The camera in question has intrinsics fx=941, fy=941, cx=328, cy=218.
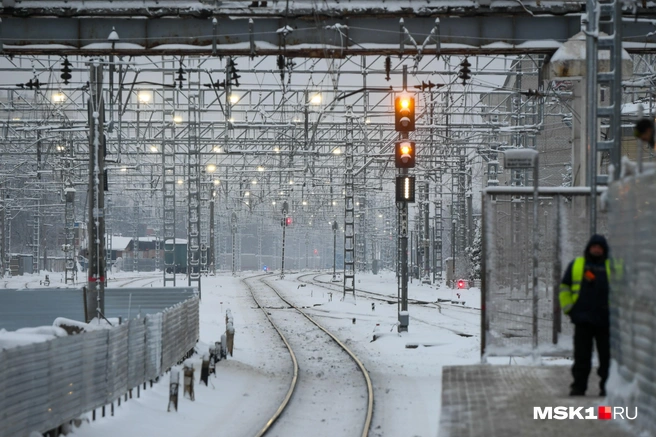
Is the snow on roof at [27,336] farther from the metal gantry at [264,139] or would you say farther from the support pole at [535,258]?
the metal gantry at [264,139]

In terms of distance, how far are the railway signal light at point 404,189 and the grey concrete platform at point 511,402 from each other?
1165cm

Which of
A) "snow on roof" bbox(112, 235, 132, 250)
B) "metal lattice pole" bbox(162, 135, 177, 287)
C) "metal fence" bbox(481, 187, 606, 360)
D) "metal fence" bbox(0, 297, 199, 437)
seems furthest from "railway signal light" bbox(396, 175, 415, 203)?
"snow on roof" bbox(112, 235, 132, 250)

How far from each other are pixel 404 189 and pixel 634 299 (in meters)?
15.5

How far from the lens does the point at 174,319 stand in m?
19.6

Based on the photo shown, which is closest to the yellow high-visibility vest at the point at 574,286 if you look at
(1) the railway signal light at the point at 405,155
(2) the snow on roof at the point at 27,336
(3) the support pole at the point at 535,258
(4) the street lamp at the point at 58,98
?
(3) the support pole at the point at 535,258

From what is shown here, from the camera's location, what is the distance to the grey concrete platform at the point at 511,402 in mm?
7938

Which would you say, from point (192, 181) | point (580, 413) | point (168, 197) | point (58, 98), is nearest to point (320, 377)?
point (580, 413)

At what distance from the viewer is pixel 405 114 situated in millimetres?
22250

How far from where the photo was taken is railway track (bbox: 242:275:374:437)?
46.6 feet

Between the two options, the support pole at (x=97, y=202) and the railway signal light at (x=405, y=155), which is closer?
the railway signal light at (x=405, y=155)

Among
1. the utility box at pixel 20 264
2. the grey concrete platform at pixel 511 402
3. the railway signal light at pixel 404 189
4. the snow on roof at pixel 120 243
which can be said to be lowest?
the utility box at pixel 20 264

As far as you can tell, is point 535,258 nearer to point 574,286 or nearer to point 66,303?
point 574,286

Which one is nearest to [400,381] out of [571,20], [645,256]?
[571,20]

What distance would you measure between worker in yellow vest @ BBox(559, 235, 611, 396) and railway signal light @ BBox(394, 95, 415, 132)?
1300 centimetres
